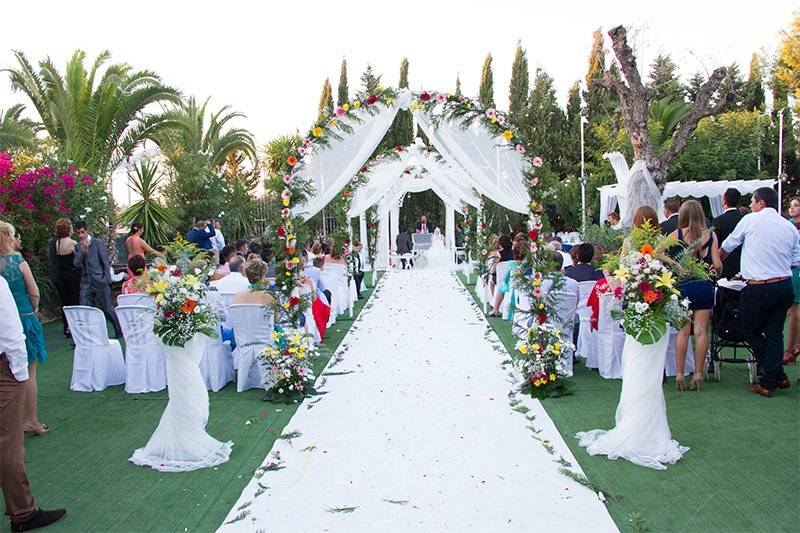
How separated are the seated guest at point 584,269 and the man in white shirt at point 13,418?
556 centimetres

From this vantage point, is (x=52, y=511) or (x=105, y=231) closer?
(x=52, y=511)

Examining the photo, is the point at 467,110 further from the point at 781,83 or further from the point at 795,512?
the point at 781,83

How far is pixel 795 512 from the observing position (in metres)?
3.53

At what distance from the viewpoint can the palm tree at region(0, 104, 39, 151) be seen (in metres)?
15.3

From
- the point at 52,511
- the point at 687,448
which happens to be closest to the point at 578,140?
the point at 687,448

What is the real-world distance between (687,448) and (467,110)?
157 inches

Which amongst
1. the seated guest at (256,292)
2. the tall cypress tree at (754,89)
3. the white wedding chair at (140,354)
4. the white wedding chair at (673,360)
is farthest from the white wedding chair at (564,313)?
the tall cypress tree at (754,89)

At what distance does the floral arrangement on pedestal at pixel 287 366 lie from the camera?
20.0 ft

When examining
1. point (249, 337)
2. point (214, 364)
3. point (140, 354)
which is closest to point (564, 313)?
point (249, 337)

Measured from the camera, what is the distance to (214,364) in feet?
21.4

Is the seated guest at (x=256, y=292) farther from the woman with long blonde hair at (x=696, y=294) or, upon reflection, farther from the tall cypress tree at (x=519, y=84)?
the tall cypress tree at (x=519, y=84)

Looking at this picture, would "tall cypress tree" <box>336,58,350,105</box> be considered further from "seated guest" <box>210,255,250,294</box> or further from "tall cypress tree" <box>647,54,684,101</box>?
"seated guest" <box>210,255,250,294</box>

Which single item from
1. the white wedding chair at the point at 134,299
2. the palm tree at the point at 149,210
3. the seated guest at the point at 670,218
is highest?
the palm tree at the point at 149,210

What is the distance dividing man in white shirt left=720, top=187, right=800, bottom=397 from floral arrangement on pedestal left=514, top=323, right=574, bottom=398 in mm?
1608
